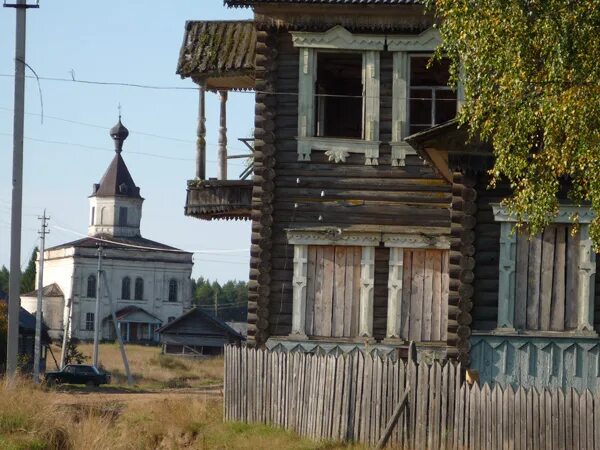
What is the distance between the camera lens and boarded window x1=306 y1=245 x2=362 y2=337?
26.8 meters

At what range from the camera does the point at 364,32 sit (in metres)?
27.2

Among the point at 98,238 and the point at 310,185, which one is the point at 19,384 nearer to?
the point at 310,185

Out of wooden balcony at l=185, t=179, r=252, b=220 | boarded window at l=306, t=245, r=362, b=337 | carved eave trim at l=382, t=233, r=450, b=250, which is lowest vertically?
boarded window at l=306, t=245, r=362, b=337

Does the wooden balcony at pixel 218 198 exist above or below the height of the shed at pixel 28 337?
above

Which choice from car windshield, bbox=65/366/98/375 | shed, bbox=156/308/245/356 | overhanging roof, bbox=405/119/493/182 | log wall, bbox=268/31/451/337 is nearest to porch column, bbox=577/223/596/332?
overhanging roof, bbox=405/119/493/182

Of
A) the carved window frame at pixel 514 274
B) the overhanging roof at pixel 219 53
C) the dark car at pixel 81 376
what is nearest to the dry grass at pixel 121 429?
the carved window frame at pixel 514 274

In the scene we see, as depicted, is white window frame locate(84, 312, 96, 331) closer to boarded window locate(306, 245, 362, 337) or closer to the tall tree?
the tall tree

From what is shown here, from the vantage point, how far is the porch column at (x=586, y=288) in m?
23.2

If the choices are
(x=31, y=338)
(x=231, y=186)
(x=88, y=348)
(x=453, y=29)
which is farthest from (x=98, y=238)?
(x=453, y=29)

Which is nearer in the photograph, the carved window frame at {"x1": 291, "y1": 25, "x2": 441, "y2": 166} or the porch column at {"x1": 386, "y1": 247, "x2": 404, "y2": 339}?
the porch column at {"x1": 386, "y1": 247, "x2": 404, "y2": 339}

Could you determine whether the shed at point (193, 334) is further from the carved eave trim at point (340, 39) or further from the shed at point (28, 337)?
the carved eave trim at point (340, 39)

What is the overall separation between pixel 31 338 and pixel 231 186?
134ft

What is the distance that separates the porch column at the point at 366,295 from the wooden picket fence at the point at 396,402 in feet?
9.24

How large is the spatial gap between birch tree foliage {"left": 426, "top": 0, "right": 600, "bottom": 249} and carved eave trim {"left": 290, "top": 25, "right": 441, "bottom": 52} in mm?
6108
